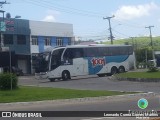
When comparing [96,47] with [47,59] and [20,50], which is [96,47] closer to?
[47,59]

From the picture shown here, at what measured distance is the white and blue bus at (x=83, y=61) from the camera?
3975cm

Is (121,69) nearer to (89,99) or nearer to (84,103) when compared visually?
(89,99)

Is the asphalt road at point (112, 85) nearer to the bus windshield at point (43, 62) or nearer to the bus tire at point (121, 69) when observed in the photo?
the bus windshield at point (43, 62)

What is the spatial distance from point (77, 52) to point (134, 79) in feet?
32.9

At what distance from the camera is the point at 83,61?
42.7 m

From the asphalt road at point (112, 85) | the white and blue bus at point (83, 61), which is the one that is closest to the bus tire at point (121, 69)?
the white and blue bus at point (83, 61)

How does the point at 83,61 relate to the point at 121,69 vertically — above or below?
above

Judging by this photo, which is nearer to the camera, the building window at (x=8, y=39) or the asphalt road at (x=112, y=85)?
the asphalt road at (x=112, y=85)

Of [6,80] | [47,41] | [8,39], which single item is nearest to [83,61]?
[6,80]

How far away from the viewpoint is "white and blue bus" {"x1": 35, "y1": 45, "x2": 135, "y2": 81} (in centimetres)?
3975

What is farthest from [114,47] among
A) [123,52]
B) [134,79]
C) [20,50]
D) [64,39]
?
[64,39]

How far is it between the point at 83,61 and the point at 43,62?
4582 millimetres

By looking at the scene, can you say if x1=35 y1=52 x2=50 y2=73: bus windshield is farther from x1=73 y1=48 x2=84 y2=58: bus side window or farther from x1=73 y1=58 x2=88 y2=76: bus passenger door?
x1=73 y1=58 x2=88 y2=76: bus passenger door

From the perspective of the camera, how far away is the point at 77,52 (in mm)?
41750
